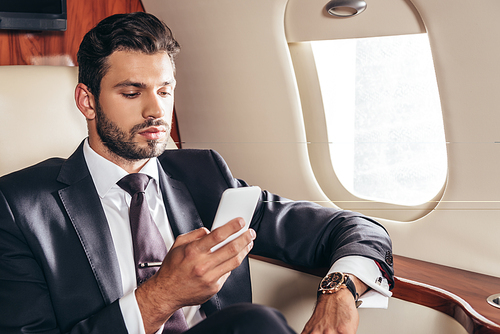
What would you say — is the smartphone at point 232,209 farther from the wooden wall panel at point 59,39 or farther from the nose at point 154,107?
the wooden wall panel at point 59,39

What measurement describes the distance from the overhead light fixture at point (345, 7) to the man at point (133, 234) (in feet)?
1.71

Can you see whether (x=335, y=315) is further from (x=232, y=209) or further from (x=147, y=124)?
(x=147, y=124)

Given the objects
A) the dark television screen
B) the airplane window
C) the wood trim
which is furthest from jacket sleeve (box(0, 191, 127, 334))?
the dark television screen

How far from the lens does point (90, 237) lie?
0.95 meters

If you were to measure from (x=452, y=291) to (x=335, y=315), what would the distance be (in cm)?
29

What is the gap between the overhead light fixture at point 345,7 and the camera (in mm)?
1310

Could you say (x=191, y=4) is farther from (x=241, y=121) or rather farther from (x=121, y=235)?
(x=121, y=235)

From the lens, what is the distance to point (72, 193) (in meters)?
0.99

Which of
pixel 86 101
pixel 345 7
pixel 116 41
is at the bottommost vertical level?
pixel 86 101

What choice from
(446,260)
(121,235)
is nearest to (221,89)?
(121,235)

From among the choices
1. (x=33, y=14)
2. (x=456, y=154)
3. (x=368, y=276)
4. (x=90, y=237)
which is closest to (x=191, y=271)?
(x=90, y=237)

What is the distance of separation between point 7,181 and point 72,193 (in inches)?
5.2

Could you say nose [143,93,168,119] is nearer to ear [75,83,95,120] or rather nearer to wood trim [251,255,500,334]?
ear [75,83,95,120]

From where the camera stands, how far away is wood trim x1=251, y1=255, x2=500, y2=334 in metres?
0.87
